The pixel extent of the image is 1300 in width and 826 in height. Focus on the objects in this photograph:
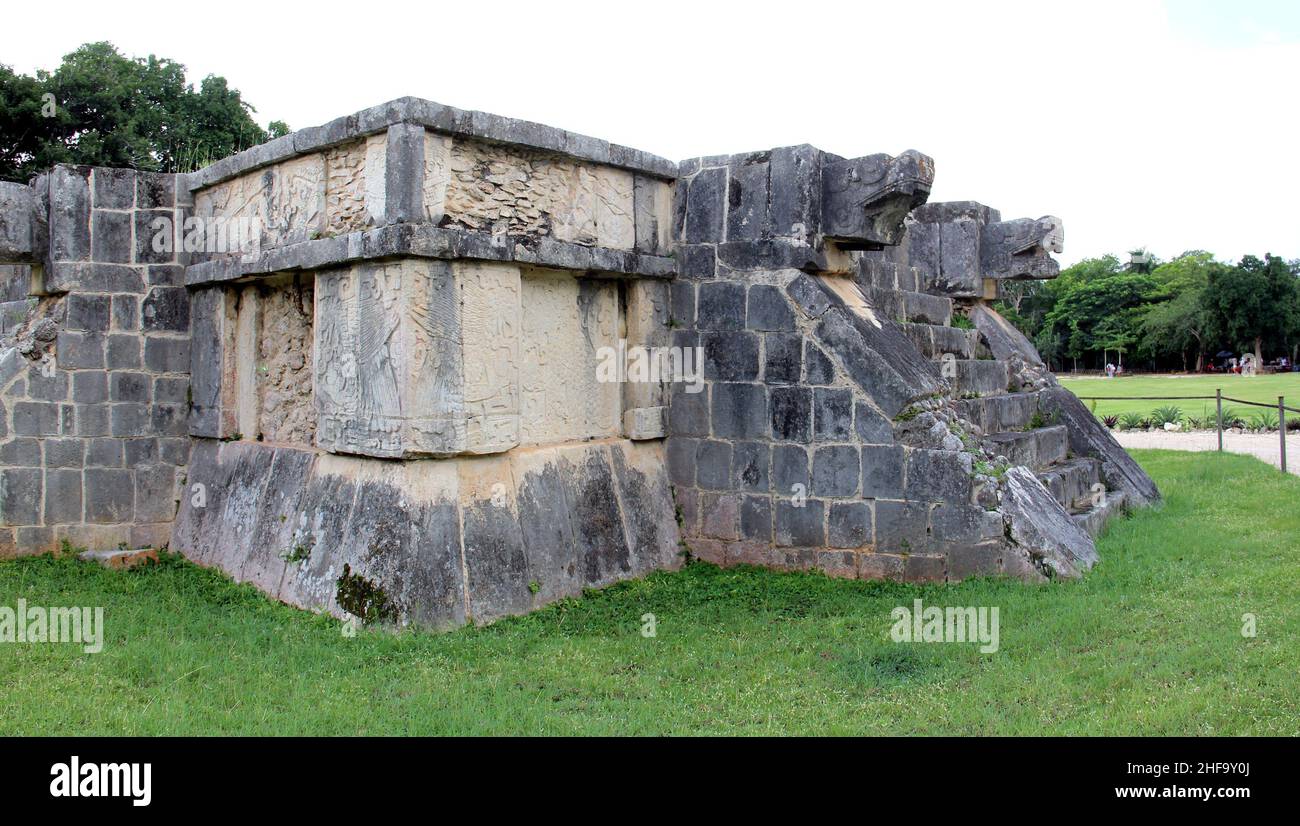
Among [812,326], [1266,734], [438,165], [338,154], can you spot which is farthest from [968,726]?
[338,154]

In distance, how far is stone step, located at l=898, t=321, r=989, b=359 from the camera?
859cm

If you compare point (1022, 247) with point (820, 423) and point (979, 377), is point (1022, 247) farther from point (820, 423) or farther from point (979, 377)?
point (820, 423)

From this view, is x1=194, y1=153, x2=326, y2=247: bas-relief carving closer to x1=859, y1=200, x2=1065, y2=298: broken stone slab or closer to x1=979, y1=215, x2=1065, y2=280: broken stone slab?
x1=859, y1=200, x2=1065, y2=298: broken stone slab

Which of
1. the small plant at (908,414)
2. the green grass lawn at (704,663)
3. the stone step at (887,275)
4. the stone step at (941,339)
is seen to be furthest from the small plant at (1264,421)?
the small plant at (908,414)

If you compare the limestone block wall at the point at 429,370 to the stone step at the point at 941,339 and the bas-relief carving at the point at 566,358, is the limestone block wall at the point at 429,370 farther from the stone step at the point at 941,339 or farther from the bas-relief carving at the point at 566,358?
the stone step at the point at 941,339

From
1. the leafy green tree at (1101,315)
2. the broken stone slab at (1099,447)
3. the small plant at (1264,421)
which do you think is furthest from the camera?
the leafy green tree at (1101,315)

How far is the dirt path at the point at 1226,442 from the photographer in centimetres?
1467

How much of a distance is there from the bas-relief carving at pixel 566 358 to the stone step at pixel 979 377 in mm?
3064

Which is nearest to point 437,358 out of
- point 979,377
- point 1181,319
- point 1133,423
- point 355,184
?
point 355,184

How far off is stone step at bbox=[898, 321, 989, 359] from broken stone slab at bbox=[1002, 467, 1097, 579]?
5.79 feet

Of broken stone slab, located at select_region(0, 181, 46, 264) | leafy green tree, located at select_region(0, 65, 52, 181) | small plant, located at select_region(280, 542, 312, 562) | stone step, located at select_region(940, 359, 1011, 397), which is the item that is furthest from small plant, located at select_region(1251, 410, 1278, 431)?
leafy green tree, located at select_region(0, 65, 52, 181)

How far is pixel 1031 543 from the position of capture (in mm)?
6355

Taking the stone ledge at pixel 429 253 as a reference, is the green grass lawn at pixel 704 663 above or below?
below

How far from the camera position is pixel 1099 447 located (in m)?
9.84
